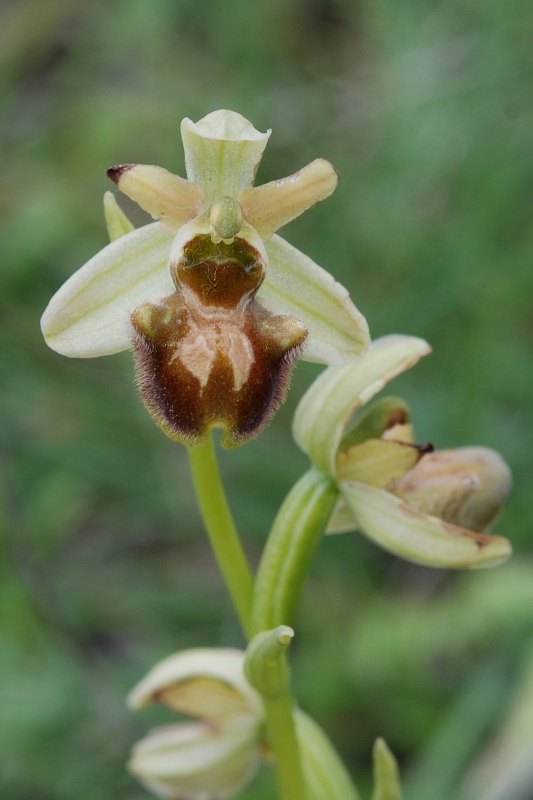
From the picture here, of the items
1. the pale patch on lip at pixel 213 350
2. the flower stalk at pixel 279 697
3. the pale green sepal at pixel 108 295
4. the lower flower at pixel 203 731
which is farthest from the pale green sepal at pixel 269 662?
the pale green sepal at pixel 108 295

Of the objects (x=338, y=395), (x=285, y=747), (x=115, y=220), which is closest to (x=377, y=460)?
(x=338, y=395)

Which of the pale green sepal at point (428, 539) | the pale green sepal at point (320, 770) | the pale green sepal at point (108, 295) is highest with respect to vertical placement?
the pale green sepal at point (108, 295)

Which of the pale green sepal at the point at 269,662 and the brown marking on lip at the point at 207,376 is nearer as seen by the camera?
the brown marking on lip at the point at 207,376

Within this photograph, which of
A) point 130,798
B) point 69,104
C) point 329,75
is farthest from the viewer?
point 329,75

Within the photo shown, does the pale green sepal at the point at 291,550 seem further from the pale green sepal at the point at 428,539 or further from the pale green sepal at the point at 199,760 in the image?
the pale green sepal at the point at 199,760

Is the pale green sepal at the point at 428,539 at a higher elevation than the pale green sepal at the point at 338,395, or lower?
lower

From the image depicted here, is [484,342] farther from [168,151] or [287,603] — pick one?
[287,603]

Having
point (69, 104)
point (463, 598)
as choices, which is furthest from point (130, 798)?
point (69, 104)

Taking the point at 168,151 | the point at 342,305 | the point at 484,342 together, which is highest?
the point at 168,151
